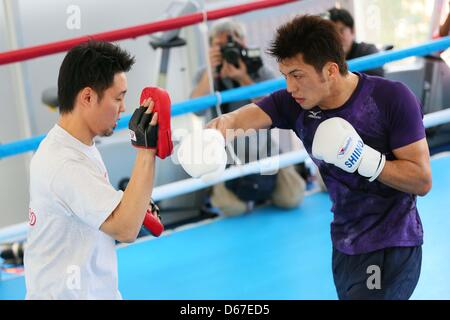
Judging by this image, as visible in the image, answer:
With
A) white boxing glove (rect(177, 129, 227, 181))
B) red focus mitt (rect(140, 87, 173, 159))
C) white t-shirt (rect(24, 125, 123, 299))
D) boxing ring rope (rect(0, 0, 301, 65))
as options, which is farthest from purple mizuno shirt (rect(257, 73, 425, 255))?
boxing ring rope (rect(0, 0, 301, 65))

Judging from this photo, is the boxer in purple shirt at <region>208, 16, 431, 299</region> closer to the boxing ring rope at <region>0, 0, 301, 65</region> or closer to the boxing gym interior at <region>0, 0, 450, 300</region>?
the boxing gym interior at <region>0, 0, 450, 300</region>

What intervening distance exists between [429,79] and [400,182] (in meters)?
2.52

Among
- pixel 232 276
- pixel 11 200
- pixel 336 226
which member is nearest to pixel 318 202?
pixel 232 276

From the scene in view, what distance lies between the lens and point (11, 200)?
3.17 metres

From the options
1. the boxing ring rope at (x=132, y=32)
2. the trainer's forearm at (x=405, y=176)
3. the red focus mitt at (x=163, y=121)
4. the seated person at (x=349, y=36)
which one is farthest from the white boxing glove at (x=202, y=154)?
the seated person at (x=349, y=36)

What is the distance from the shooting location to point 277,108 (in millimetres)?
1925

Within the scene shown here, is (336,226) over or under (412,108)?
under

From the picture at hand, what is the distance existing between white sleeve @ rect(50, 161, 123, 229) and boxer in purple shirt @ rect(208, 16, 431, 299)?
1.45 feet

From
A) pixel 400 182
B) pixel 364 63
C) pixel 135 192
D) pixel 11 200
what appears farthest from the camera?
pixel 11 200

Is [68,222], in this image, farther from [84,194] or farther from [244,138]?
[244,138]

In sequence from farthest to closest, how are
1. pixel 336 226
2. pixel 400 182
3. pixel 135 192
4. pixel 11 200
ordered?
pixel 11 200 < pixel 336 226 < pixel 400 182 < pixel 135 192

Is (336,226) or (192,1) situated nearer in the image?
(336,226)
